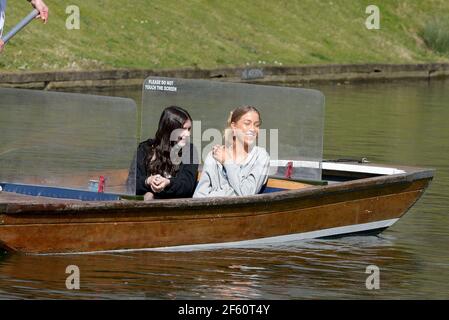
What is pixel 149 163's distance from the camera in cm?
1296

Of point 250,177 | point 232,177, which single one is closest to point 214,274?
point 232,177

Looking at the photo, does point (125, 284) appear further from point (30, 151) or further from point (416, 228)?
point (416, 228)

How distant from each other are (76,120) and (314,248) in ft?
8.55

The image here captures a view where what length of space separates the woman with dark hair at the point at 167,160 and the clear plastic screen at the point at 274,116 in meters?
0.71

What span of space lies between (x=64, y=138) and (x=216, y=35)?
25.6 meters

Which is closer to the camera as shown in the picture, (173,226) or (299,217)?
(173,226)

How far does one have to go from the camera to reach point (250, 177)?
1323cm

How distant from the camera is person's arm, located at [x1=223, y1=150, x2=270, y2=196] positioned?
1313cm

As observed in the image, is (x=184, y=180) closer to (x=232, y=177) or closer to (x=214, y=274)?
(x=232, y=177)

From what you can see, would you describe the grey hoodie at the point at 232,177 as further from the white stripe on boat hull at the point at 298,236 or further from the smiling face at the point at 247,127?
the white stripe on boat hull at the point at 298,236

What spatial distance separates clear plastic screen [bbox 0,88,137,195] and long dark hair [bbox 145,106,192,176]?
200 mm

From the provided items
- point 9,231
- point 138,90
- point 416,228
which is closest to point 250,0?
point 138,90

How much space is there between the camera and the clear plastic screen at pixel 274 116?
13.8 m

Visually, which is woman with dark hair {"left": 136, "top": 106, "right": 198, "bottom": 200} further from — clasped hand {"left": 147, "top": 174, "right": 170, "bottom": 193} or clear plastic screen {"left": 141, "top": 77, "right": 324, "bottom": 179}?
clear plastic screen {"left": 141, "top": 77, "right": 324, "bottom": 179}
